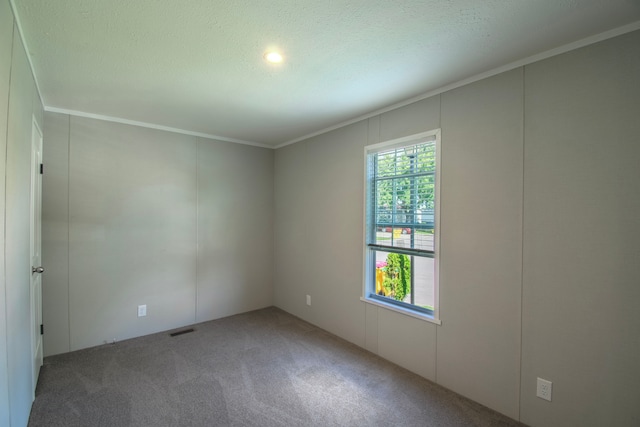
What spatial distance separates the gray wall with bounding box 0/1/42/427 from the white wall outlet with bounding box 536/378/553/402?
117 inches

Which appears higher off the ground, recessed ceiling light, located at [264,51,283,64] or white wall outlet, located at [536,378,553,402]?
recessed ceiling light, located at [264,51,283,64]

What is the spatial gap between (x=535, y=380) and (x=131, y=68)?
3534mm

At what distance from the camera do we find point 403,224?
2773 millimetres

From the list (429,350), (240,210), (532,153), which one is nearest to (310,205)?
(240,210)

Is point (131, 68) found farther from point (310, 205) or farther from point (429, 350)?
point (429, 350)

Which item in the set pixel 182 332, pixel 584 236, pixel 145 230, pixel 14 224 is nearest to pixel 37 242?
pixel 145 230

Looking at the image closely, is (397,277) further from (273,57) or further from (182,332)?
(182,332)

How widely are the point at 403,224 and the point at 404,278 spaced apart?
53 cm

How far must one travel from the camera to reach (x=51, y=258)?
291 centimetres

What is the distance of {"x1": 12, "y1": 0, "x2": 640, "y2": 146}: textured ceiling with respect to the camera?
4.90ft

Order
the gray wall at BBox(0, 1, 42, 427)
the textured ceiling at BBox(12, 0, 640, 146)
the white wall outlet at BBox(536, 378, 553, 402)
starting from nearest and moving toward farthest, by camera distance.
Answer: the gray wall at BBox(0, 1, 42, 427), the textured ceiling at BBox(12, 0, 640, 146), the white wall outlet at BBox(536, 378, 553, 402)

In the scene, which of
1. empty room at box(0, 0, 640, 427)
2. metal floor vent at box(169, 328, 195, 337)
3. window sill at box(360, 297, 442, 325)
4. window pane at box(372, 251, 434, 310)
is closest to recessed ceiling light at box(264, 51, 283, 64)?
empty room at box(0, 0, 640, 427)

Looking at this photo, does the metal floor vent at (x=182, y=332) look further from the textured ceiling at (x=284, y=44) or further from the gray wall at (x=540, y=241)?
the textured ceiling at (x=284, y=44)

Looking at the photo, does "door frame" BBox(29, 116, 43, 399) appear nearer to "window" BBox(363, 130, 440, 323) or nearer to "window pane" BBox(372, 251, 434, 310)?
"window" BBox(363, 130, 440, 323)
